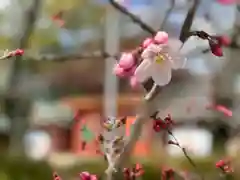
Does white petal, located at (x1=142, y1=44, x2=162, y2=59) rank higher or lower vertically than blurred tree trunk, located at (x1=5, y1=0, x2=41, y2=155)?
lower

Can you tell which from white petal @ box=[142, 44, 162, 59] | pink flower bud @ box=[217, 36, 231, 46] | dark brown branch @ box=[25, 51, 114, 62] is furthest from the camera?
dark brown branch @ box=[25, 51, 114, 62]

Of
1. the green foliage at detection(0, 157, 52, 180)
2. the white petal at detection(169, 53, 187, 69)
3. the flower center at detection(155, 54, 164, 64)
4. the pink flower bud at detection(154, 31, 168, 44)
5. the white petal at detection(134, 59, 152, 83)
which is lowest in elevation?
the white petal at detection(134, 59, 152, 83)

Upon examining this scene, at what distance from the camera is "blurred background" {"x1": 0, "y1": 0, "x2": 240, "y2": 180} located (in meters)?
1.25

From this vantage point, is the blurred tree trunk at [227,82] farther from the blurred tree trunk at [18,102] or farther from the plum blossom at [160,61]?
the plum blossom at [160,61]

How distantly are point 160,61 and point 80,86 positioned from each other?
0.69 metres

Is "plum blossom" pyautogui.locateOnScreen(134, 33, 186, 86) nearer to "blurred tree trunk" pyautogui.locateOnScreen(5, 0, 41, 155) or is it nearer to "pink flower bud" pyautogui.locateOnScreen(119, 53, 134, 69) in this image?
"pink flower bud" pyautogui.locateOnScreen(119, 53, 134, 69)

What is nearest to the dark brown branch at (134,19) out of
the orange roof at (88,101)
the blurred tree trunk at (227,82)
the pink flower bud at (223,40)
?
the pink flower bud at (223,40)

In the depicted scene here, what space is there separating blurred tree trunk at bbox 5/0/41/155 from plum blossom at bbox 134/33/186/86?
2.00ft

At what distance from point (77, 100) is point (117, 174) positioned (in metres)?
0.54

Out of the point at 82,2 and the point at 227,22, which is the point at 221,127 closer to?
the point at 227,22

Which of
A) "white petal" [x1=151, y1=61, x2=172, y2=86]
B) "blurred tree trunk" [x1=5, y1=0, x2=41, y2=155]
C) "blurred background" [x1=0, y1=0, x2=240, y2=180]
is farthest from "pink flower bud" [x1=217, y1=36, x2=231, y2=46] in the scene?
"blurred tree trunk" [x1=5, y1=0, x2=41, y2=155]

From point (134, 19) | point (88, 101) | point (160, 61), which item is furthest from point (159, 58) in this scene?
point (88, 101)

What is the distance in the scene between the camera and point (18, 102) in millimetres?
1325

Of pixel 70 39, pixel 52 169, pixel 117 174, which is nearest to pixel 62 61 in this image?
pixel 70 39
